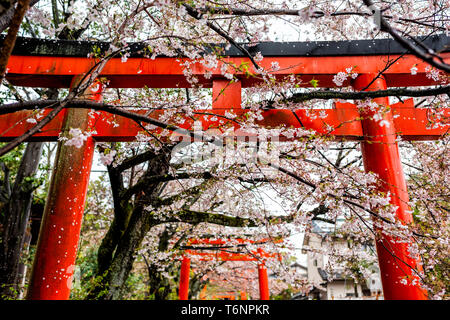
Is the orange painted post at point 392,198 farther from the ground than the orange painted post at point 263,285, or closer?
farther from the ground

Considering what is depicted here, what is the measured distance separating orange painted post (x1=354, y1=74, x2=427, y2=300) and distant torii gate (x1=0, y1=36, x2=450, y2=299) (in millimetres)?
13

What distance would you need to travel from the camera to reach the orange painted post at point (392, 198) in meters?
3.00

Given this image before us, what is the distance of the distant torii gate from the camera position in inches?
131

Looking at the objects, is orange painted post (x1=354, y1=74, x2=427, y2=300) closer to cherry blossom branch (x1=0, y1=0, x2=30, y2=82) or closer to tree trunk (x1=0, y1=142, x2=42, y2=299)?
cherry blossom branch (x1=0, y1=0, x2=30, y2=82)

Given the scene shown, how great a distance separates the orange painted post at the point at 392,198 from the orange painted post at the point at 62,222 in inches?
130

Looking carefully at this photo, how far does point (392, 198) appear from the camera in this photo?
324 centimetres

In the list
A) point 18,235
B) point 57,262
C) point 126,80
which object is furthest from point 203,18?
point 18,235

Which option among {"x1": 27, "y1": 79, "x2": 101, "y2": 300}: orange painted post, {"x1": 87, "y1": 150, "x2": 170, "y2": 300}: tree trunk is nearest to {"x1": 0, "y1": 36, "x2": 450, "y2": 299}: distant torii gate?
{"x1": 27, "y1": 79, "x2": 101, "y2": 300}: orange painted post

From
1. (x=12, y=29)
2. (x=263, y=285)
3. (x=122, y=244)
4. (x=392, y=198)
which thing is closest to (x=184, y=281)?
(x=263, y=285)

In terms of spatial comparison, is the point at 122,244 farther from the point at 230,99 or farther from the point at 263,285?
the point at 263,285

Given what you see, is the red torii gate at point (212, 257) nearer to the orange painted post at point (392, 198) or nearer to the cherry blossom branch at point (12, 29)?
the orange painted post at point (392, 198)

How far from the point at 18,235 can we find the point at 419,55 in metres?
7.61

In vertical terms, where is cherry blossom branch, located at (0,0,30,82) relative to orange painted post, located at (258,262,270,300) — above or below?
above

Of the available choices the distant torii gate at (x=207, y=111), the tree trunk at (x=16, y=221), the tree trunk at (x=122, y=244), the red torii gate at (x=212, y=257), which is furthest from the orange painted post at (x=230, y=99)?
the red torii gate at (x=212, y=257)
